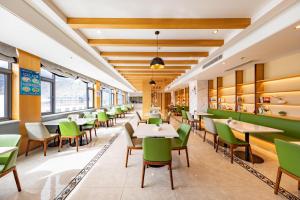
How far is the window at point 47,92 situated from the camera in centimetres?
545

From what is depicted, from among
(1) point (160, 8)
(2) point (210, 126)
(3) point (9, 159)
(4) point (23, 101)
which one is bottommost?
(3) point (9, 159)

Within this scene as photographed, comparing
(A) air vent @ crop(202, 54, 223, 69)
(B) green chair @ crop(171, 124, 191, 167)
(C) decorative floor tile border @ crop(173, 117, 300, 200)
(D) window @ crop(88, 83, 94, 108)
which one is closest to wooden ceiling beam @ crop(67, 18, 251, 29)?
(A) air vent @ crop(202, 54, 223, 69)

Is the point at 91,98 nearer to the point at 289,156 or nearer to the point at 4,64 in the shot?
the point at 4,64

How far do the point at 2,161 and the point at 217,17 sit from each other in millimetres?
4566

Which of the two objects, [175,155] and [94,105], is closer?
[175,155]

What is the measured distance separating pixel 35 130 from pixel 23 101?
0.90 m

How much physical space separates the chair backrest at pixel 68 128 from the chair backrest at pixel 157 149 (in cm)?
260

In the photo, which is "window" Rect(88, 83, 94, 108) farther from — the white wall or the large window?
the white wall

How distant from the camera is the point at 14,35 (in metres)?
3.09

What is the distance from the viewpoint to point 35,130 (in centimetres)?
395

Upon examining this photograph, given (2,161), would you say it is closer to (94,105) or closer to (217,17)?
(217,17)

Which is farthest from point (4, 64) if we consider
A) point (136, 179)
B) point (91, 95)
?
point (91, 95)

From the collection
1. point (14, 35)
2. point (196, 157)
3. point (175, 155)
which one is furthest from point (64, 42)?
point (196, 157)

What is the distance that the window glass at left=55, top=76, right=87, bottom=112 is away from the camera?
6372mm
